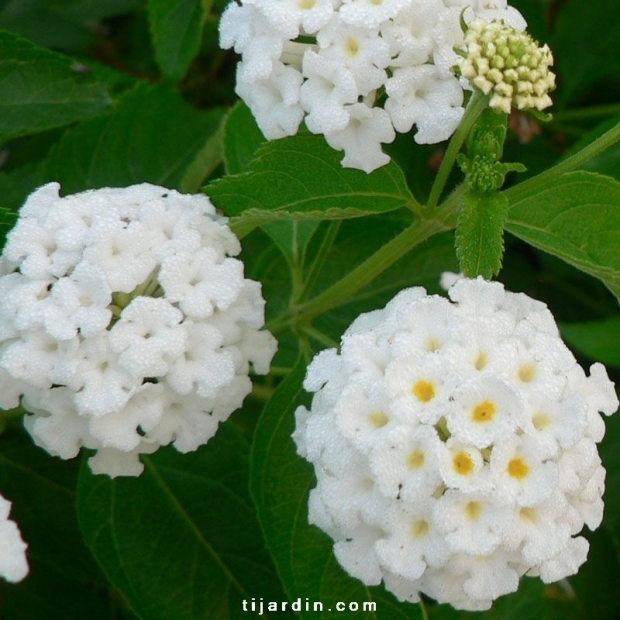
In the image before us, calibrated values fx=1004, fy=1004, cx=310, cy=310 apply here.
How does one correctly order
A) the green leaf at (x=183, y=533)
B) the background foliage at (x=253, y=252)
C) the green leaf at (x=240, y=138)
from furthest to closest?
1. the green leaf at (x=240, y=138)
2. the green leaf at (x=183, y=533)
3. the background foliage at (x=253, y=252)

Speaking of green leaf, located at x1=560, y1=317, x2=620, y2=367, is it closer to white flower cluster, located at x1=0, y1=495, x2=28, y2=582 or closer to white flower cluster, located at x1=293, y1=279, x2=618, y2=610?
white flower cluster, located at x1=293, y1=279, x2=618, y2=610

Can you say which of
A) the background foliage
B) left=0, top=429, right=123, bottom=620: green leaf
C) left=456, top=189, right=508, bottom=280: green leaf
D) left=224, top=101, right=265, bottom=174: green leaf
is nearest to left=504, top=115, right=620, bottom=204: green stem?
the background foliage

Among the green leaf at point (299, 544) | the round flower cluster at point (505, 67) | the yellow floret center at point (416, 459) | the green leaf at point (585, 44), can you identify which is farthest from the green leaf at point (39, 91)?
the green leaf at point (585, 44)

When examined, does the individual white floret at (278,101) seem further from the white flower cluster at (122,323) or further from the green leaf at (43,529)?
the green leaf at (43,529)

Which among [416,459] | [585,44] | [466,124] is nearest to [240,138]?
[466,124]

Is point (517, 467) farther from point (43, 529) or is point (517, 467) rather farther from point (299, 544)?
point (43, 529)
